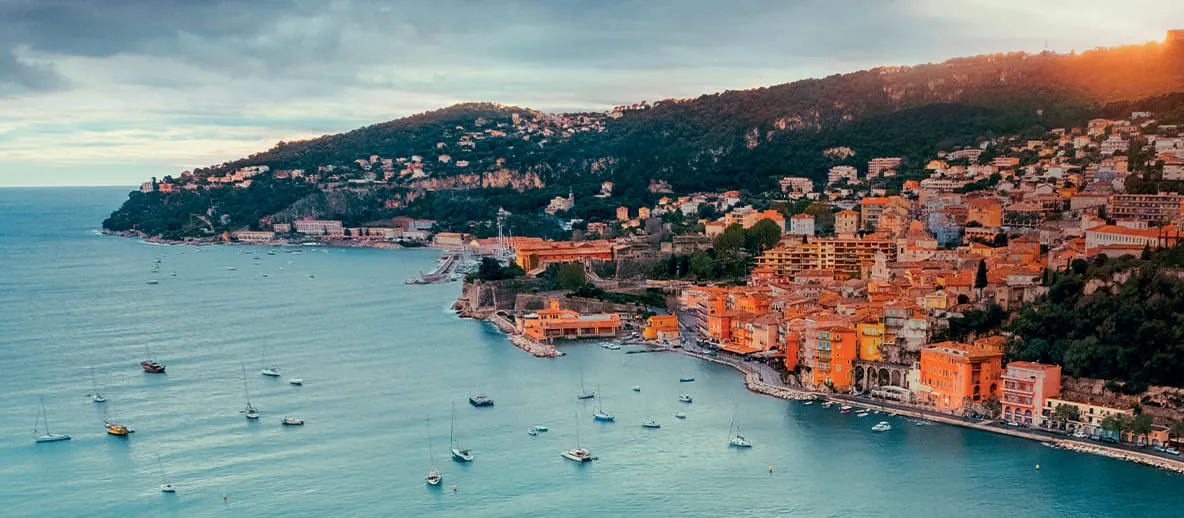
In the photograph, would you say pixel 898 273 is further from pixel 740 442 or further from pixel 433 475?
pixel 433 475

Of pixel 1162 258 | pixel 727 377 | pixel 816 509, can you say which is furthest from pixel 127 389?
→ pixel 1162 258

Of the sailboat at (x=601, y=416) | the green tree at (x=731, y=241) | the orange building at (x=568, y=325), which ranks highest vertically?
the green tree at (x=731, y=241)

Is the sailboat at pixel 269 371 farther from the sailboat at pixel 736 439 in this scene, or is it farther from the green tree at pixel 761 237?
the green tree at pixel 761 237

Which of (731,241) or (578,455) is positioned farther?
(731,241)

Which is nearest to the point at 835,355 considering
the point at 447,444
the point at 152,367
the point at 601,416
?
the point at 601,416

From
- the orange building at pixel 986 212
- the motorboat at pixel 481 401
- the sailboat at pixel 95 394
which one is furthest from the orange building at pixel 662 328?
the sailboat at pixel 95 394

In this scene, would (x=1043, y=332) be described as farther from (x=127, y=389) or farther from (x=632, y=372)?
(x=127, y=389)
